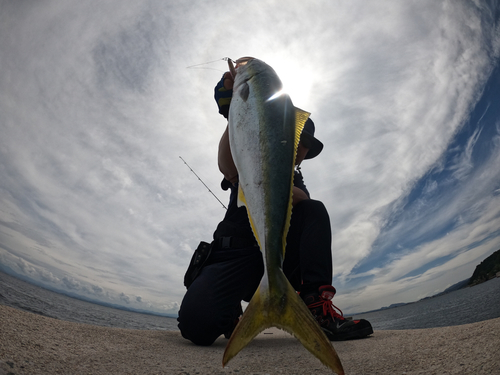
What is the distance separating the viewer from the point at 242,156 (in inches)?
63.6

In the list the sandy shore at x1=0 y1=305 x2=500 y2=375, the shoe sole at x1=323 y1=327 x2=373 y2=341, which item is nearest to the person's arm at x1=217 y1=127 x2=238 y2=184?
the sandy shore at x1=0 y1=305 x2=500 y2=375

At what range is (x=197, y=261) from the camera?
10.6 ft

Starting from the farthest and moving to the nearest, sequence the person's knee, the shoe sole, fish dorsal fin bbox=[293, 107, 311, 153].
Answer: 1. the person's knee
2. the shoe sole
3. fish dorsal fin bbox=[293, 107, 311, 153]

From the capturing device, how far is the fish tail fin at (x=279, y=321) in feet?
3.54

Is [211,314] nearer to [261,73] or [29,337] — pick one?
[29,337]

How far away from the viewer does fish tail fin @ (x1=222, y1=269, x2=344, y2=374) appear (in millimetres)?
1078

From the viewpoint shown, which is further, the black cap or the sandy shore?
the black cap

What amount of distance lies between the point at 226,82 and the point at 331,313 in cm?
285

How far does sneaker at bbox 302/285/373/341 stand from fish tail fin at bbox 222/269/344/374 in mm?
1398

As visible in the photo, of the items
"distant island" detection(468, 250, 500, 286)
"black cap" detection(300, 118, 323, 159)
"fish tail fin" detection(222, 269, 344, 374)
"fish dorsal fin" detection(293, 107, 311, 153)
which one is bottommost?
"fish tail fin" detection(222, 269, 344, 374)

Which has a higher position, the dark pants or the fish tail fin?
the dark pants

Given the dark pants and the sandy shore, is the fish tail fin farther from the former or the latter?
the dark pants

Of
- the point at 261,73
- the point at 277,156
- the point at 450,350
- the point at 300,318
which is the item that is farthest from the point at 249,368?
the point at 261,73

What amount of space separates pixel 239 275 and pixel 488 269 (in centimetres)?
9418
